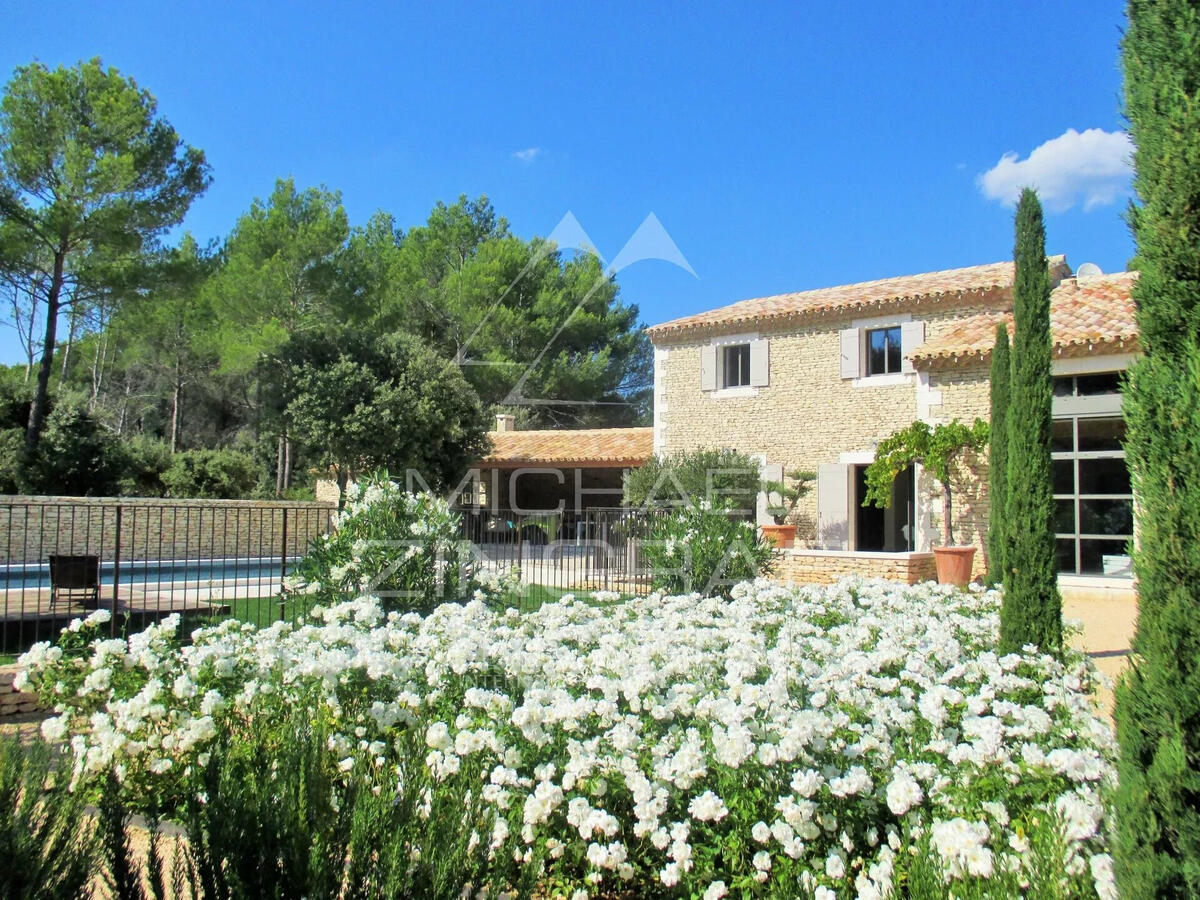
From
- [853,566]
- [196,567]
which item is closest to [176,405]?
[196,567]

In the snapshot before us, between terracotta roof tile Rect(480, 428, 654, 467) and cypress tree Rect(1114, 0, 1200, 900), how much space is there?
18.5m

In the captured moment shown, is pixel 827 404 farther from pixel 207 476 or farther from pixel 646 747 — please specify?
pixel 207 476

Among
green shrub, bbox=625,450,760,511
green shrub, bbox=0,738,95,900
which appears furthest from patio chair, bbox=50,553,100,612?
green shrub, bbox=625,450,760,511

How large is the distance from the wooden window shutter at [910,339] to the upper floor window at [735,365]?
336 cm

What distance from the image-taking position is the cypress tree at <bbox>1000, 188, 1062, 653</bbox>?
555 centimetres

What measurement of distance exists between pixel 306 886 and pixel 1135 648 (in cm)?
228

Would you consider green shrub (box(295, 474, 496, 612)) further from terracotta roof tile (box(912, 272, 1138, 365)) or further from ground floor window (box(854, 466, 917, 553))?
ground floor window (box(854, 466, 917, 553))

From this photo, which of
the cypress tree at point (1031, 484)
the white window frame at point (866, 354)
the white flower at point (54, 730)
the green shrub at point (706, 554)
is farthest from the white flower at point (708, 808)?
the white window frame at point (866, 354)

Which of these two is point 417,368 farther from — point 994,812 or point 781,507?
point 994,812

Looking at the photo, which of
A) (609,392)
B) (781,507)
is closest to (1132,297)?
(781,507)

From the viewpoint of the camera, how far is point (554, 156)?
15914 millimetres

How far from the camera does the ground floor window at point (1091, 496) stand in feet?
39.4

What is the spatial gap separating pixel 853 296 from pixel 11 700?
15.4 meters

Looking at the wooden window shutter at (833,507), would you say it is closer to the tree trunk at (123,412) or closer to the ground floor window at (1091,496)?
the ground floor window at (1091,496)
